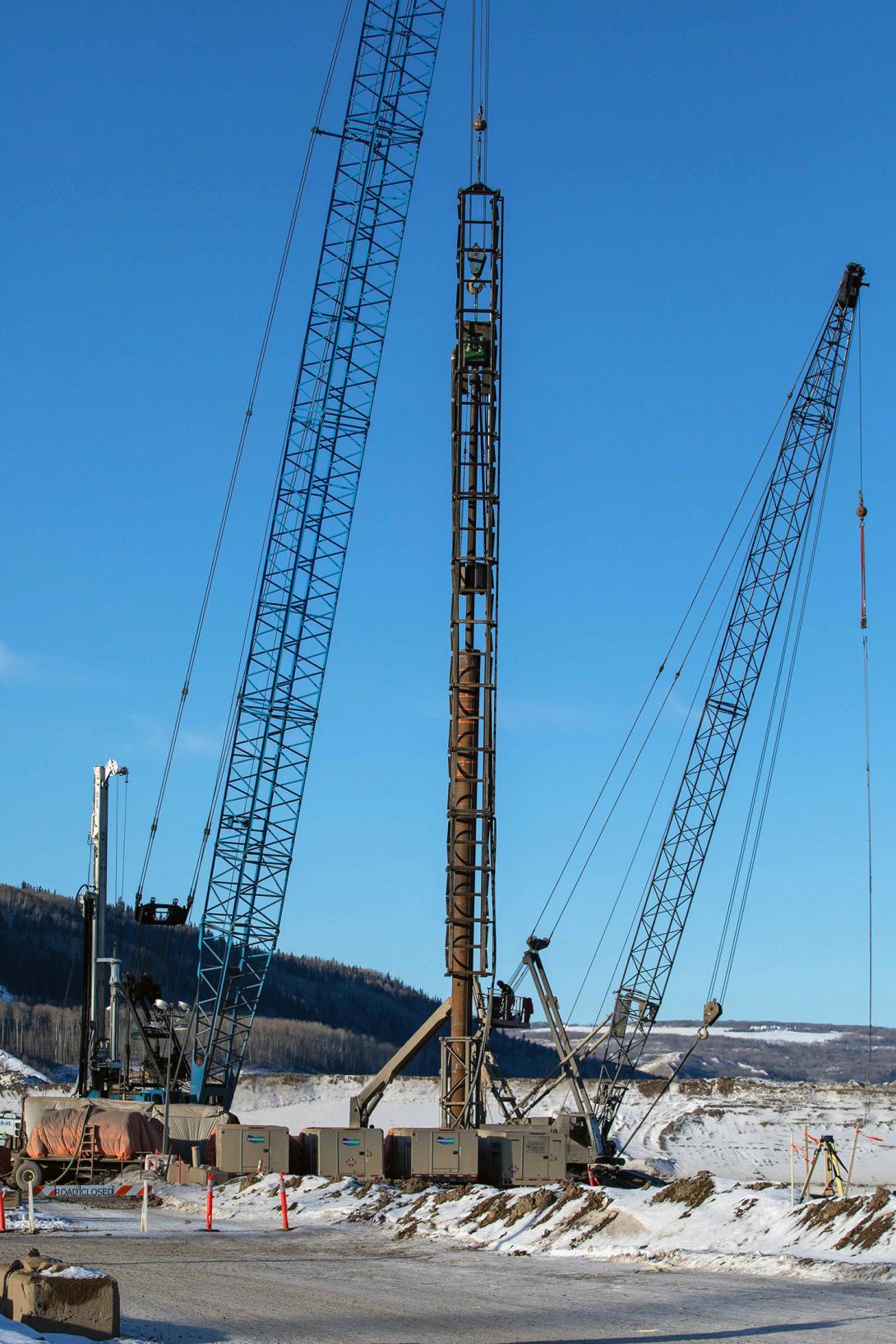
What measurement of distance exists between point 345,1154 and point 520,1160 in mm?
4611

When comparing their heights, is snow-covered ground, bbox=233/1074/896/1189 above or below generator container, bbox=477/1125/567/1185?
below

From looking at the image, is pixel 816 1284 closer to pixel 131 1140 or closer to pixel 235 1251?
pixel 235 1251

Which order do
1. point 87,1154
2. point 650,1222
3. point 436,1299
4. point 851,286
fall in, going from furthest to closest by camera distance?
point 851,286, point 87,1154, point 650,1222, point 436,1299

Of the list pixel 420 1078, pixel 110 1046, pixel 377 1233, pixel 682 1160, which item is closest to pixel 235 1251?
pixel 377 1233

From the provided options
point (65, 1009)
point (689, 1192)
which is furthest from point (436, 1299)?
point (65, 1009)

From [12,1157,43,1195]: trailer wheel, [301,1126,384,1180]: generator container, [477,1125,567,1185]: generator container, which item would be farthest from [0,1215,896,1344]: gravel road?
[301,1126,384,1180]: generator container

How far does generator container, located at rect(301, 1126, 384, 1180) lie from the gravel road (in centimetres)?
1269

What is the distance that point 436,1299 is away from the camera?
21078 mm

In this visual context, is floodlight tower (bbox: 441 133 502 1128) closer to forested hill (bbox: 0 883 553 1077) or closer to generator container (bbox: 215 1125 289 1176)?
generator container (bbox: 215 1125 289 1176)

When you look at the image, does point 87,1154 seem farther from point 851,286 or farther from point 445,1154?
point 851,286

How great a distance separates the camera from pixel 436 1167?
39000 millimetres

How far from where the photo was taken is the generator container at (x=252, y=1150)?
40.6 m

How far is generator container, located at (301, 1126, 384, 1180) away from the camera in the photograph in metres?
41.1

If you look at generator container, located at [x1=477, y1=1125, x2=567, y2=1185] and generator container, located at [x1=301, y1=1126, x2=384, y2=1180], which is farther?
generator container, located at [x1=301, y1=1126, x2=384, y2=1180]
